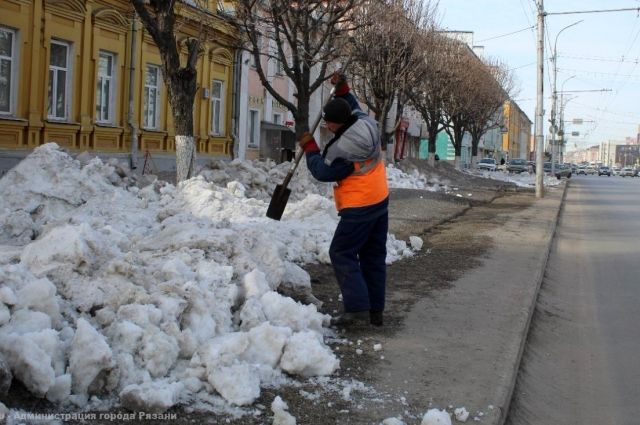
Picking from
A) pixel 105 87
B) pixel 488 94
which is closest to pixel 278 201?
pixel 105 87

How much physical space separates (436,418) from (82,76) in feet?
52.8

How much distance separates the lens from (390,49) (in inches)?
921

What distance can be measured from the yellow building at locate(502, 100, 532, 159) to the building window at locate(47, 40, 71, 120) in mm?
84446

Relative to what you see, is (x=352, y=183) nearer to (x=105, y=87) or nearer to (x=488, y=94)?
(x=105, y=87)

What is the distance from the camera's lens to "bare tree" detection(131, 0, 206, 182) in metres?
12.7

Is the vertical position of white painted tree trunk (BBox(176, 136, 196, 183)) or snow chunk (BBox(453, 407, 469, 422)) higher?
white painted tree trunk (BBox(176, 136, 196, 183))

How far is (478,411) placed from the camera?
4242 mm

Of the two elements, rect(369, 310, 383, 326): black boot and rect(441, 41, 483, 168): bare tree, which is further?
rect(441, 41, 483, 168): bare tree

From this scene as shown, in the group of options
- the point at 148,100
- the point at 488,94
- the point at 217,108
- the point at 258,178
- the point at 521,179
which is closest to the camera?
the point at 258,178

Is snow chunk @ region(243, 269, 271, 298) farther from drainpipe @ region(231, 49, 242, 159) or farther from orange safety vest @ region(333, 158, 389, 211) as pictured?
drainpipe @ region(231, 49, 242, 159)

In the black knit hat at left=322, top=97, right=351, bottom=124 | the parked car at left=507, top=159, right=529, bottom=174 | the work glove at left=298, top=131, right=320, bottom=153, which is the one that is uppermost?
the parked car at left=507, top=159, right=529, bottom=174

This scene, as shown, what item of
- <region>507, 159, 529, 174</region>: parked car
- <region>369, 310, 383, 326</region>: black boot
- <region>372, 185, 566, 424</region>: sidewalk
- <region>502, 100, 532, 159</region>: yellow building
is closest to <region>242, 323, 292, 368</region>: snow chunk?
<region>372, 185, 566, 424</region>: sidewalk

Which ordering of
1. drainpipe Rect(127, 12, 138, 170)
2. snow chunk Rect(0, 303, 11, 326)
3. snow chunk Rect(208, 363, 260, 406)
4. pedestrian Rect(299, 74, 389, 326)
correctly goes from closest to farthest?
1. snow chunk Rect(0, 303, 11, 326)
2. snow chunk Rect(208, 363, 260, 406)
3. pedestrian Rect(299, 74, 389, 326)
4. drainpipe Rect(127, 12, 138, 170)

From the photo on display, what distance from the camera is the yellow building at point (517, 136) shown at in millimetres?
106556
